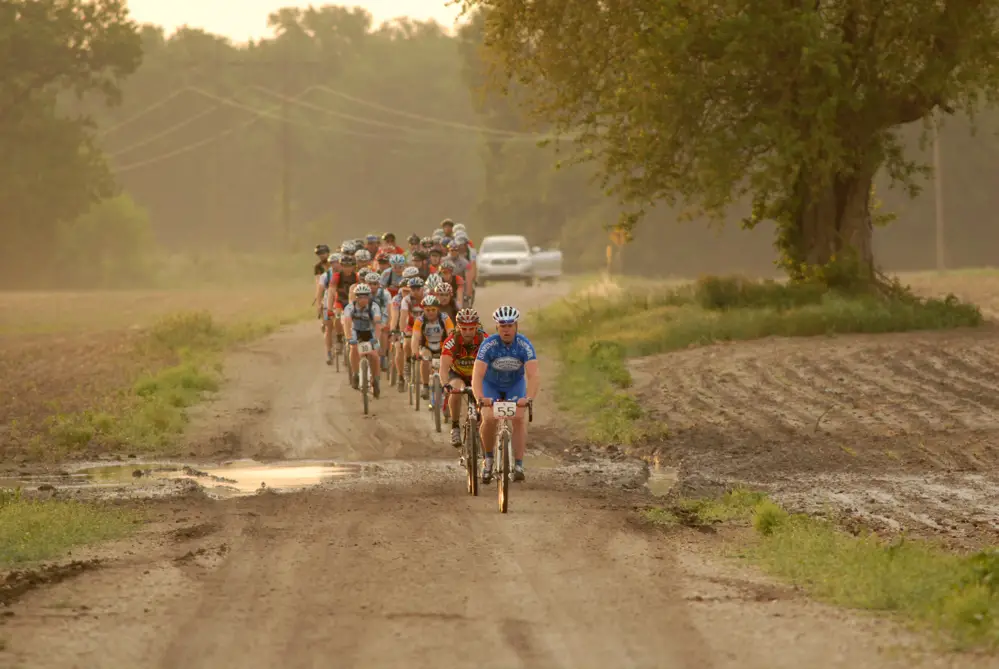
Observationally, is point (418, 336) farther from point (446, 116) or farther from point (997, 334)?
point (446, 116)

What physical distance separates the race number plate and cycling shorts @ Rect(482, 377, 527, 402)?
0.50 metres

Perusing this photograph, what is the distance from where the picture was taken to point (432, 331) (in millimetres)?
21719

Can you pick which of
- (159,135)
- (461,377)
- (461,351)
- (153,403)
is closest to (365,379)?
(153,403)

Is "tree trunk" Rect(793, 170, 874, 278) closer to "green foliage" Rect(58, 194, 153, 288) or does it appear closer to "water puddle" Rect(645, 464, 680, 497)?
"water puddle" Rect(645, 464, 680, 497)

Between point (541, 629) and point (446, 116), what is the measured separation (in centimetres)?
11714

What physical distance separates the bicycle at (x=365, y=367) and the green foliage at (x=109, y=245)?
5550 cm

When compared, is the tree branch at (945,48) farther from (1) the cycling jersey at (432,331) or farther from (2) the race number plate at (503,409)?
(2) the race number plate at (503,409)

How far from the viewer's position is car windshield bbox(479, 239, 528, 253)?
56.0m

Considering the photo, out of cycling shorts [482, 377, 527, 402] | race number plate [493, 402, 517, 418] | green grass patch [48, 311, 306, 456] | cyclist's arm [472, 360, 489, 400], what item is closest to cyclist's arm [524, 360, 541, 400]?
cycling shorts [482, 377, 527, 402]

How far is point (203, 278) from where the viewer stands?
3642 inches

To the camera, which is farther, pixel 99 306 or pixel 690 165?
pixel 99 306

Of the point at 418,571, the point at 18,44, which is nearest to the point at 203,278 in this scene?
the point at 18,44

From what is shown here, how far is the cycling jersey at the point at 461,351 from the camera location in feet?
57.3

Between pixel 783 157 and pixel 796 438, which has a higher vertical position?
pixel 783 157
